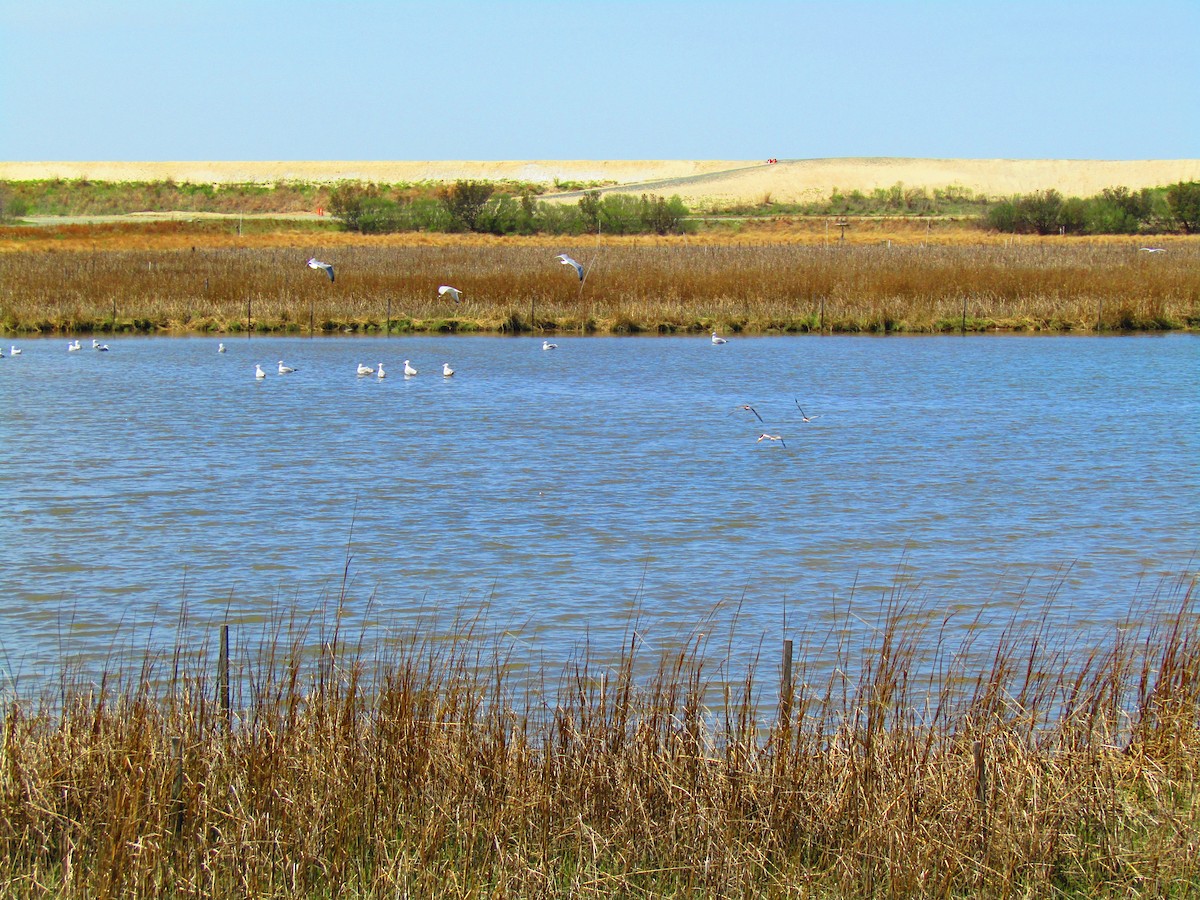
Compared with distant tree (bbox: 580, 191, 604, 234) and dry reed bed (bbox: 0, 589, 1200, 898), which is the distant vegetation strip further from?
dry reed bed (bbox: 0, 589, 1200, 898)

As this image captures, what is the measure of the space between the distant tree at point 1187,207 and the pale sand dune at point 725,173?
1509 inches

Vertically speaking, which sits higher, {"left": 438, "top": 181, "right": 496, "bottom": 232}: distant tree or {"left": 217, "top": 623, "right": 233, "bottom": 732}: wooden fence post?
{"left": 438, "top": 181, "right": 496, "bottom": 232}: distant tree

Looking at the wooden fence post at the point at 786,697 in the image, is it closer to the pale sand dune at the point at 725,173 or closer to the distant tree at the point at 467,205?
the distant tree at the point at 467,205

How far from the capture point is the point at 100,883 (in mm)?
4555

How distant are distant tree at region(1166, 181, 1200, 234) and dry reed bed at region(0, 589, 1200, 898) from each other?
69.6 meters

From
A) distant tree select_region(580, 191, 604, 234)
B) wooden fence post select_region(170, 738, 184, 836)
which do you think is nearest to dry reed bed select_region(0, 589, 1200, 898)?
wooden fence post select_region(170, 738, 184, 836)

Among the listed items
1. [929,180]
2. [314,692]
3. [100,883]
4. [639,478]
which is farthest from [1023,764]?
[929,180]

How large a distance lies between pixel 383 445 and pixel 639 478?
4.02 metres

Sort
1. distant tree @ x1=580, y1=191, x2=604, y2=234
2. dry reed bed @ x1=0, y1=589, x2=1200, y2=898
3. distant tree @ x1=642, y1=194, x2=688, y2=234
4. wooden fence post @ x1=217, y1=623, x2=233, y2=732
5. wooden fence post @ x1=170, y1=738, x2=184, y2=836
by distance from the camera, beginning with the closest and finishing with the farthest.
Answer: dry reed bed @ x1=0, y1=589, x2=1200, y2=898 → wooden fence post @ x1=170, y1=738, x2=184, y2=836 → wooden fence post @ x1=217, y1=623, x2=233, y2=732 → distant tree @ x1=580, y1=191, x2=604, y2=234 → distant tree @ x1=642, y1=194, x2=688, y2=234

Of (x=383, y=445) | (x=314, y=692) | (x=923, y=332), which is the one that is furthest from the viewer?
(x=923, y=332)

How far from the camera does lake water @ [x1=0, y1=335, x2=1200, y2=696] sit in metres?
9.63

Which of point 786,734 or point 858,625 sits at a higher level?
point 786,734

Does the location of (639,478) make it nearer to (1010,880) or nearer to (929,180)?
(1010,880)

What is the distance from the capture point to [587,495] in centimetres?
1398
